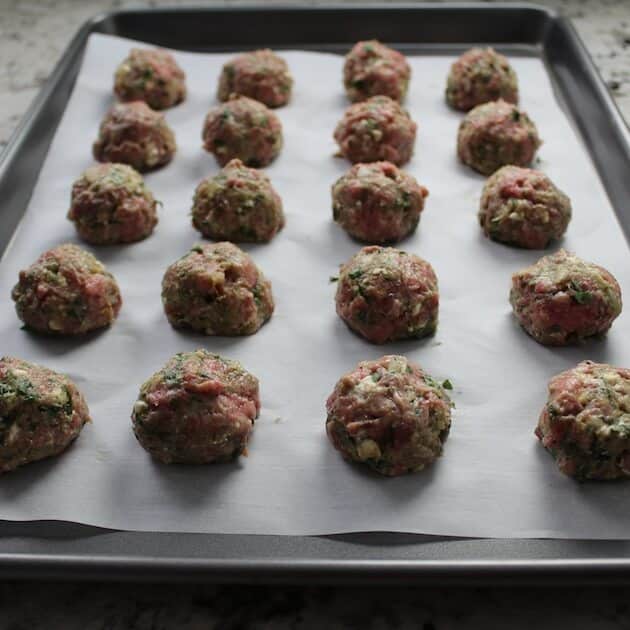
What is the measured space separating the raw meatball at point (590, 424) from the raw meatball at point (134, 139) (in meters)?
2.00

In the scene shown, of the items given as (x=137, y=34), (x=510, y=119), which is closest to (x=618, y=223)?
(x=510, y=119)

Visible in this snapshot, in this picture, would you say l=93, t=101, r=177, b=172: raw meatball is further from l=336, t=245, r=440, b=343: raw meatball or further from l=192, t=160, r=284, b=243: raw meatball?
l=336, t=245, r=440, b=343: raw meatball

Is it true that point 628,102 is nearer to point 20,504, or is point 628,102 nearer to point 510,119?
point 510,119

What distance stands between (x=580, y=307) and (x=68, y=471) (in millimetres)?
1616

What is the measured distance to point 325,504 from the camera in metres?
2.22

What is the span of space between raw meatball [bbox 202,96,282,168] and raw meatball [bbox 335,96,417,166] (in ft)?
1.01

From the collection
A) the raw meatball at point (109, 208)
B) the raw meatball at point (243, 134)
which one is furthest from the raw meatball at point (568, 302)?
the raw meatball at point (109, 208)

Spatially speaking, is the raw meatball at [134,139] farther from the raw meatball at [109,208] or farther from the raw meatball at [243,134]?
the raw meatball at [109,208]

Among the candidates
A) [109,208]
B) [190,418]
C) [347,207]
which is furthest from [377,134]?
[190,418]

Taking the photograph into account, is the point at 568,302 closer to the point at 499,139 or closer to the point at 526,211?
the point at 526,211

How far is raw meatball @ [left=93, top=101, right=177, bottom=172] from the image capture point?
11.6ft

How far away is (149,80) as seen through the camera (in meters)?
3.89

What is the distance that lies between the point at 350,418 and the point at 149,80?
2231mm

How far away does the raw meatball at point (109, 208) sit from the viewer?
316 cm
